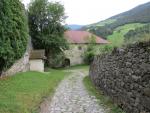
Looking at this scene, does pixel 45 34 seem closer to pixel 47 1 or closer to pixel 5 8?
pixel 47 1

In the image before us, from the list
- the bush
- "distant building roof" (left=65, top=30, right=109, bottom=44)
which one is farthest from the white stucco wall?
"distant building roof" (left=65, top=30, right=109, bottom=44)

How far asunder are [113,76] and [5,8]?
31.7 ft

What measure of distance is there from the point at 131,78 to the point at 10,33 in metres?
12.6

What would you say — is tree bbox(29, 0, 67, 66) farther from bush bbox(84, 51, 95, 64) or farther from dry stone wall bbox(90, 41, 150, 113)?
dry stone wall bbox(90, 41, 150, 113)

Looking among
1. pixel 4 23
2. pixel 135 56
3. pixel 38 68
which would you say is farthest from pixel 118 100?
pixel 38 68

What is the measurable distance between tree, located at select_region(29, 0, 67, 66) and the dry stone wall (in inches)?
1258

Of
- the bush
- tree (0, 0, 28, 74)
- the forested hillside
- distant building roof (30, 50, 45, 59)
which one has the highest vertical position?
the forested hillside

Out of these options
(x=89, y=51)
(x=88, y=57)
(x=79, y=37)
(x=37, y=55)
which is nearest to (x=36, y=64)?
(x=37, y=55)

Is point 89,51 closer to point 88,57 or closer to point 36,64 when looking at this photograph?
point 88,57

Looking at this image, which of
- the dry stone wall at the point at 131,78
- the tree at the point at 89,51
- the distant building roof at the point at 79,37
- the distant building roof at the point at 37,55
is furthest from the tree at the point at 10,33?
the distant building roof at the point at 79,37

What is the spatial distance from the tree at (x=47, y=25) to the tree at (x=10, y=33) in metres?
20.4

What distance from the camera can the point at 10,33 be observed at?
794 inches

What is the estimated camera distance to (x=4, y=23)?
1866 centimetres

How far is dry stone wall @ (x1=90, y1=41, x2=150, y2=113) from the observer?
26.6 ft
